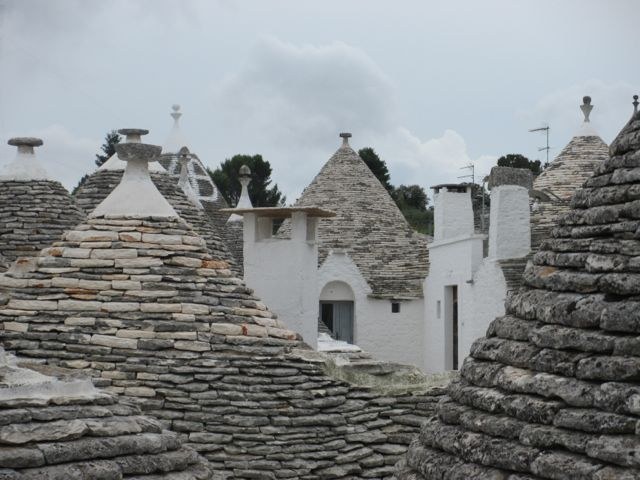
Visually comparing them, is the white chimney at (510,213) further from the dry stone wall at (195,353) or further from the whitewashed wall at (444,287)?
the dry stone wall at (195,353)

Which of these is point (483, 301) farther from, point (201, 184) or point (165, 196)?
point (201, 184)

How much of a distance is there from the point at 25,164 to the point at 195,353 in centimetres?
501

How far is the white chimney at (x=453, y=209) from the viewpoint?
72.2 ft

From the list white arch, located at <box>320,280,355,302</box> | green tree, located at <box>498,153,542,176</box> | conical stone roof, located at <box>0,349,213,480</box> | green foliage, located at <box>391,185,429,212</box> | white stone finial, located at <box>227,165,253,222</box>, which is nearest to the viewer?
conical stone roof, located at <box>0,349,213,480</box>

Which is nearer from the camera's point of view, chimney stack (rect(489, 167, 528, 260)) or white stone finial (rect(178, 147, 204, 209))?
chimney stack (rect(489, 167, 528, 260))

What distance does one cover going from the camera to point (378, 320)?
24719 mm

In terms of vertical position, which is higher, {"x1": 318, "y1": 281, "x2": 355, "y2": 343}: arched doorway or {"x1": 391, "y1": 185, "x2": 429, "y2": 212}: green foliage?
{"x1": 391, "y1": 185, "x2": 429, "y2": 212}: green foliage

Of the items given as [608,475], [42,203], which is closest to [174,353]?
[42,203]

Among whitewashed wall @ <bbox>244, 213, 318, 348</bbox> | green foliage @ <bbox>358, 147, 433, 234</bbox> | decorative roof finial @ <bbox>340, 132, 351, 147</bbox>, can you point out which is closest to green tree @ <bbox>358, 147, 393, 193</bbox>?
green foliage @ <bbox>358, 147, 433, 234</bbox>

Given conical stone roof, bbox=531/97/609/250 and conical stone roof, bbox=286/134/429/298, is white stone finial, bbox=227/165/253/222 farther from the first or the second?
conical stone roof, bbox=531/97/609/250

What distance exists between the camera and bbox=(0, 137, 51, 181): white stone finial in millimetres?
13992

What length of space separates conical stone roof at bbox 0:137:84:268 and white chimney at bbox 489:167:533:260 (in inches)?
279

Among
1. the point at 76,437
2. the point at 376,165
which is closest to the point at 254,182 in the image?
the point at 376,165

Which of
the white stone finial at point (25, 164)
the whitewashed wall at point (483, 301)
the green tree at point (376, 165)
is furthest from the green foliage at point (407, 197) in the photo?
the white stone finial at point (25, 164)
